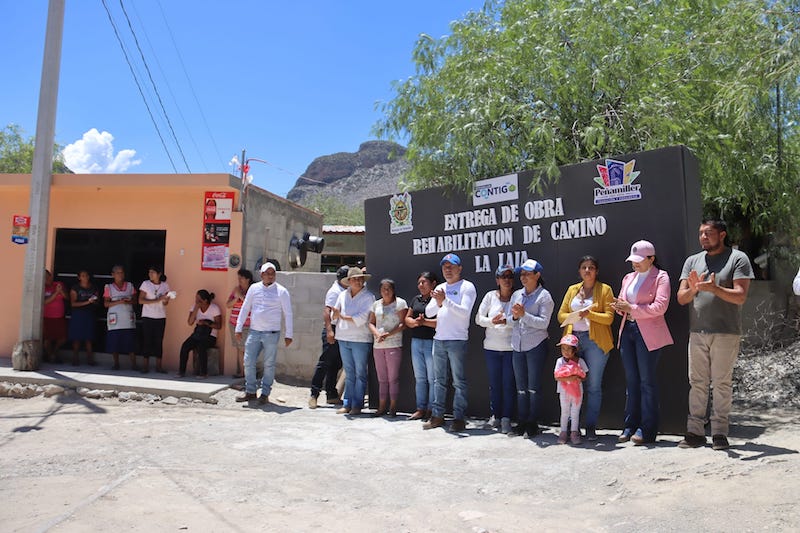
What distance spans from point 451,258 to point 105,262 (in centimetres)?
687

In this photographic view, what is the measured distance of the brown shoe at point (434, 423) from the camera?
21.9 feet

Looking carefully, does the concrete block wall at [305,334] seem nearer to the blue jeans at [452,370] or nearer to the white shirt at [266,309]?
the white shirt at [266,309]

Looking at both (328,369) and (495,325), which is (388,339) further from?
(495,325)

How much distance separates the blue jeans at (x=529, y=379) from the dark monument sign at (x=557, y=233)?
1.26 feet

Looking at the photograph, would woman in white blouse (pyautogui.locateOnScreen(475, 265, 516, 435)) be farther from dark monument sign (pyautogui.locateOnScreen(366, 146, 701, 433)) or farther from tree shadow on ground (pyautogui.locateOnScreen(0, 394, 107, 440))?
tree shadow on ground (pyautogui.locateOnScreen(0, 394, 107, 440))

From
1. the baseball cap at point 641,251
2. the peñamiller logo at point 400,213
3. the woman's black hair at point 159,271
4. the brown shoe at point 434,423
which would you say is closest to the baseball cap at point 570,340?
the baseball cap at point 641,251

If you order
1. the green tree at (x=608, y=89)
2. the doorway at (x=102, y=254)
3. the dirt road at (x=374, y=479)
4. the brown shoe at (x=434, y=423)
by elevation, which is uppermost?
the green tree at (x=608, y=89)

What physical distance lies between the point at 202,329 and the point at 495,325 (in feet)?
16.6

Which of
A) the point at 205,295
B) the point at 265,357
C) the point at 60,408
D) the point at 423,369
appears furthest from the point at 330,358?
the point at 60,408

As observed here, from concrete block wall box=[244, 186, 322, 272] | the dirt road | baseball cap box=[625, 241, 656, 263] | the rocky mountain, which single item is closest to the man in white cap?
the dirt road

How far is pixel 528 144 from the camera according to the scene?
7539 millimetres

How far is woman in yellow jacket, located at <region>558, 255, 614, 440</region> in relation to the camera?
5.79 meters

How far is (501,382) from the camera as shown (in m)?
6.55

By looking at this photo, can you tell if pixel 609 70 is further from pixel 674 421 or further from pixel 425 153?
pixel 674 421
